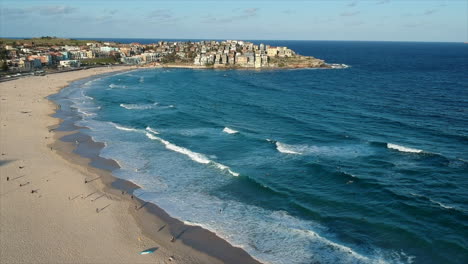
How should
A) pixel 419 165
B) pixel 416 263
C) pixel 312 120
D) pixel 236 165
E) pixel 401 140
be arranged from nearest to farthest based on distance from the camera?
pixel 416 263 → pixel 419 165 → pixel 236 165 → pixel 401 140 → pixel 312 120

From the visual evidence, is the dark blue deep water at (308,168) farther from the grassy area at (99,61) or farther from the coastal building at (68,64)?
the grassy area at (99,61)

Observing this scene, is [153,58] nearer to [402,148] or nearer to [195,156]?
[195,156]

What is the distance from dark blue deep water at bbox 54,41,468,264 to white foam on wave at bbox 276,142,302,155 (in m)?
0.11

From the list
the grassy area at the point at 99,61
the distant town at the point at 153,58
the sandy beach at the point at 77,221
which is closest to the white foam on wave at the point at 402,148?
the sandy beach at the point at 77,221

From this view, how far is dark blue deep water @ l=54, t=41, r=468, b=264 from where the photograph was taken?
80.1 ft

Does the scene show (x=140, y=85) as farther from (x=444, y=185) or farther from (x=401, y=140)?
(x=444, y=185)

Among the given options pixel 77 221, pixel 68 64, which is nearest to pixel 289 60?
pixel 68 64

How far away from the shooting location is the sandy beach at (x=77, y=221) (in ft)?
74.7

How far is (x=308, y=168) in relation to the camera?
35000 millimetres

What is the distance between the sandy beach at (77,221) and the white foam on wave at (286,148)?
1613 cm

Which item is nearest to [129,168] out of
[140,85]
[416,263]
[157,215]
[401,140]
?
[157,215]

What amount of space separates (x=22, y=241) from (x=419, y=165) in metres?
32.8

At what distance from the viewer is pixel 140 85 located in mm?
93812

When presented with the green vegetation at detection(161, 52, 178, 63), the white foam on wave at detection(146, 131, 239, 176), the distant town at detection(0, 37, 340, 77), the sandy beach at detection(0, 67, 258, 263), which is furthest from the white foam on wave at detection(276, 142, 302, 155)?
the green vegetation at detection(161, 52, 178, 63)
